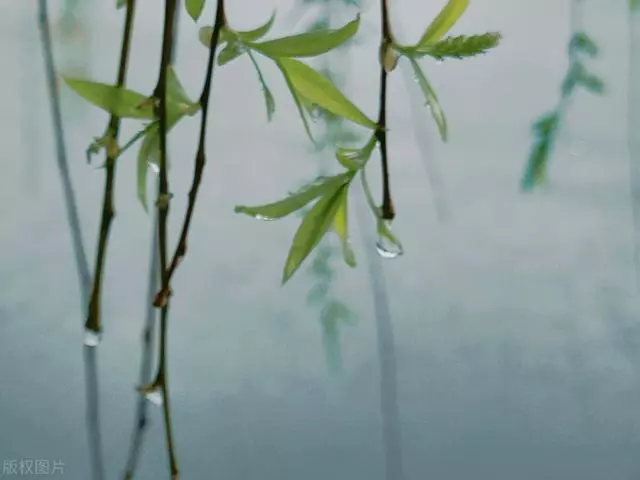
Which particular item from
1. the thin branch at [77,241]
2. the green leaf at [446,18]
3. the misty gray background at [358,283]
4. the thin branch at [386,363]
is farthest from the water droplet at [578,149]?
the thin branch at [77,241]

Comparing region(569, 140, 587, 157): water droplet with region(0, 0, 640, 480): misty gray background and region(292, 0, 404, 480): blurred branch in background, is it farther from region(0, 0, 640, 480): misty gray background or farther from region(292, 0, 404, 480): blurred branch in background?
region(292, 0, 404, 480): blurred branch in background

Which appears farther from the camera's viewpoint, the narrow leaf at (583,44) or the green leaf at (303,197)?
the narrow leaf at (583,44)

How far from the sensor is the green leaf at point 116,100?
0.96ft

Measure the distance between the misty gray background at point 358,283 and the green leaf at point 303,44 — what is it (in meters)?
0.23

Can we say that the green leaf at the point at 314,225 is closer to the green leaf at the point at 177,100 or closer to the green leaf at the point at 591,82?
the green leaf at the point at 177,100

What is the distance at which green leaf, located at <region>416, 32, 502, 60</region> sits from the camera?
249 millimetres

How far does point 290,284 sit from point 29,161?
221mm

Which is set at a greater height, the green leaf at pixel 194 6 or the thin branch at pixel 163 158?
the green leaf at pixel 194 6

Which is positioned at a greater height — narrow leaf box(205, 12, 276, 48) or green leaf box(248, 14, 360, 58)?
narrow leaf box(205, 12, 276, 48)

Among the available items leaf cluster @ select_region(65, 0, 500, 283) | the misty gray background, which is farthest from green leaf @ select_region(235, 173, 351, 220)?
the misty gray background

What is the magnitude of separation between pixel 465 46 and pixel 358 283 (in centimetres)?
32

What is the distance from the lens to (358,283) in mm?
562

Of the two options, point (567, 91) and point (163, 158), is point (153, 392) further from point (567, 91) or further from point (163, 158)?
point (567, 91)

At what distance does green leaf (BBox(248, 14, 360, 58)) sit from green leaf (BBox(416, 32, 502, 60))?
38 millimetres
